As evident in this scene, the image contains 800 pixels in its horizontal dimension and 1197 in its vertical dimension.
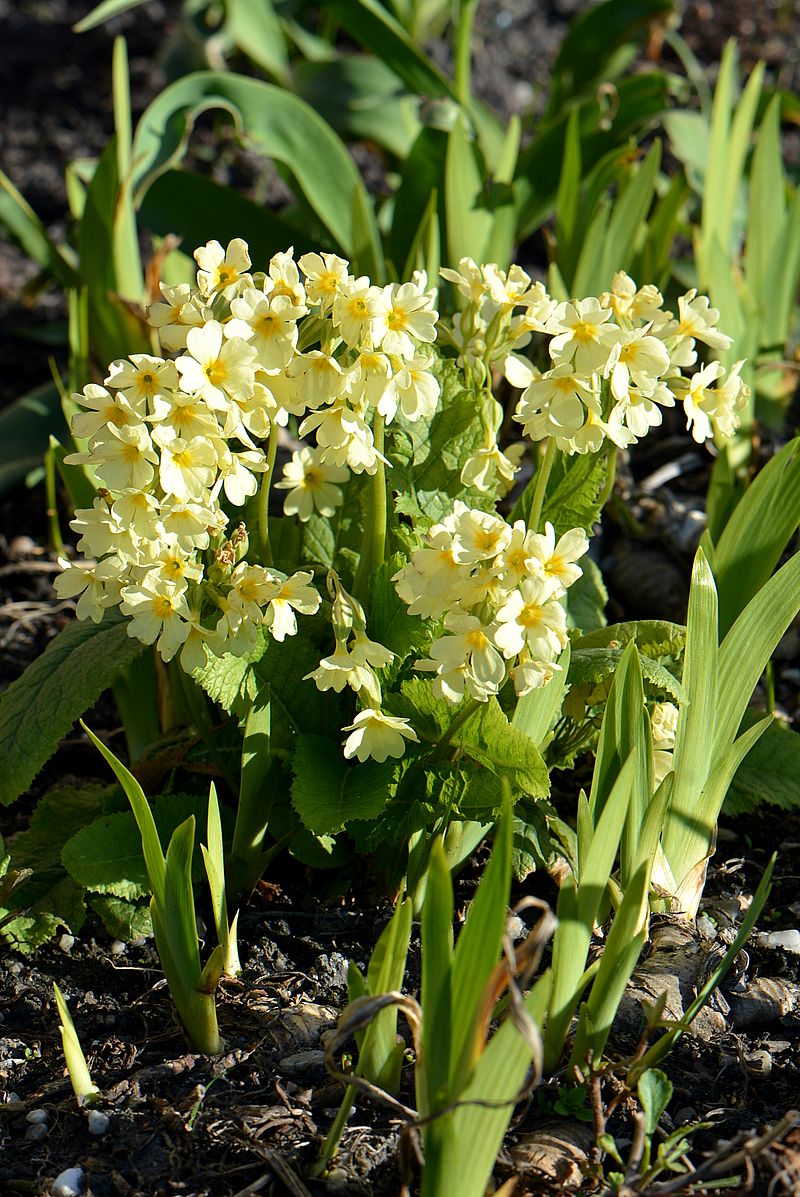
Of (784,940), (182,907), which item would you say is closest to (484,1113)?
(182,907)

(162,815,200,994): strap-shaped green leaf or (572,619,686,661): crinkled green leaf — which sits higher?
(572,619,686,661): crinkled green leaf

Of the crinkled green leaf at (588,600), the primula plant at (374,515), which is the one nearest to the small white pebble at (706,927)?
the primula plant at (374,515)

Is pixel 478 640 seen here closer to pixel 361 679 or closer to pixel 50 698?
pixel 361 679

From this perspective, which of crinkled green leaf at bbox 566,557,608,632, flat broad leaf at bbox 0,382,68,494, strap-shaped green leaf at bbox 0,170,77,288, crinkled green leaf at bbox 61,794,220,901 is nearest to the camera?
crinkled green leaf at bbox 61,794,220,901

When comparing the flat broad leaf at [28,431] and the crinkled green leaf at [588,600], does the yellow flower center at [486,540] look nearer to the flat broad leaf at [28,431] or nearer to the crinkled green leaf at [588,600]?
the crinkled green leaf at [588,600]

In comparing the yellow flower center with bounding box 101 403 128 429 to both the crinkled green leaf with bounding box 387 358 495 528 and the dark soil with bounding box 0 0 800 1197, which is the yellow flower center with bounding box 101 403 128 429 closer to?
the crinkled green leaf with bounding box 387 358 495 528

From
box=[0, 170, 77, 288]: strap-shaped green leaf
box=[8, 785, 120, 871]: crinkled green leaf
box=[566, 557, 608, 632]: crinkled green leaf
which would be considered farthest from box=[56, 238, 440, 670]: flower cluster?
box=[0, 170, 77, 288]: strap-shaped green leaf

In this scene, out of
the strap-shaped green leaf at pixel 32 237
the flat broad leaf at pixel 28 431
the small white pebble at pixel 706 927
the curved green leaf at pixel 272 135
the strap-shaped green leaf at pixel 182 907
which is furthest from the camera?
the strap-shaped green leaf at pixel 32 237
